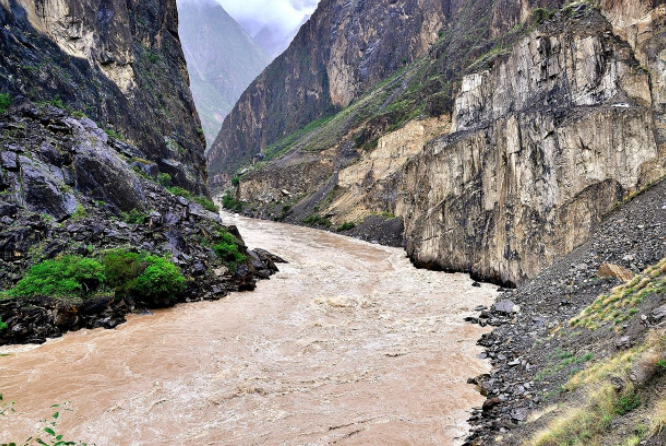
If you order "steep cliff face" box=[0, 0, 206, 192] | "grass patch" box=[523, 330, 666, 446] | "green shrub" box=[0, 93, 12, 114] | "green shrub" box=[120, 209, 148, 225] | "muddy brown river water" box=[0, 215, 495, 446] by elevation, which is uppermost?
"steep cliff face" box=[0, 0, 206, 192]

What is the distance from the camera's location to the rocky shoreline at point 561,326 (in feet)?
34.0

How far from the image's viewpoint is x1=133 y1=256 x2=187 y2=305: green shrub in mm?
24531

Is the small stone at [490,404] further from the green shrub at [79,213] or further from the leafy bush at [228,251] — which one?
the green shrub at [79,213]

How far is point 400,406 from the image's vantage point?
42.0 feet

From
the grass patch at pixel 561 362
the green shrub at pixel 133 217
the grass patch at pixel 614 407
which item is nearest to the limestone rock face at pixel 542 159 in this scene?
the grass patch at pixel 561 362

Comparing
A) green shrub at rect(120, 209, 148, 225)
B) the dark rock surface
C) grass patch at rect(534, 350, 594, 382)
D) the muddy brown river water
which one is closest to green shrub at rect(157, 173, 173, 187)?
the dark rock surface

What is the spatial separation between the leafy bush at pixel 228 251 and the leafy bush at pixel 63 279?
9.12 meters

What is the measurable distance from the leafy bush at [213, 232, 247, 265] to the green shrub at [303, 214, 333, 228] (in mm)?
34908

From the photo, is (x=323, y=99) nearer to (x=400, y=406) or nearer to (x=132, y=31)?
(x=132, y=31)

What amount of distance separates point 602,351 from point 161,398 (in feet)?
43.0

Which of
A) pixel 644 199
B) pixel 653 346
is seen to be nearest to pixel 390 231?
pixel 644 199

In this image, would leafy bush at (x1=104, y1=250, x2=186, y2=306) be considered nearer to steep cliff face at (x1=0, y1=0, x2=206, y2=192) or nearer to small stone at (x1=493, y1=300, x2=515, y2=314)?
small stone at (x1=493, y1=300, x2=515, y2=314)

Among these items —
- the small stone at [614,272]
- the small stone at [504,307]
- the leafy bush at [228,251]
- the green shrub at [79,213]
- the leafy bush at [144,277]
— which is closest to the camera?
the small stone at [614,272]

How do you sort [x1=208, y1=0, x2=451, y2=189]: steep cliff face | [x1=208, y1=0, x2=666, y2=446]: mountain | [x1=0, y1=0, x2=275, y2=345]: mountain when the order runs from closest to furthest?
[x1=208, y1=0, x2=666, y2=446]: mountain < [x1=0, y1=0, x2=275, y2=345]: mountain < [x1=208, y1=0, x2=451, y2=189]: steep cliff face
